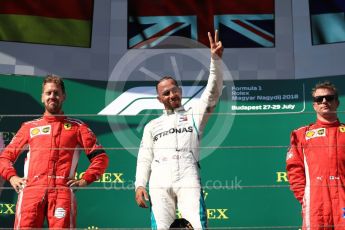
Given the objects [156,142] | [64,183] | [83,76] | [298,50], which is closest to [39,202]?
[64,183]

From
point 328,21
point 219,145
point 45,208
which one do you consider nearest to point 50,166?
point 45,208

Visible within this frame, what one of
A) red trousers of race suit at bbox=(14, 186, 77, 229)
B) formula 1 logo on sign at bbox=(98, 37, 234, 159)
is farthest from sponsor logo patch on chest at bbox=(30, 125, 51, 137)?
formula 1 logo on sign at bbox=(98, 37, 234, 159)

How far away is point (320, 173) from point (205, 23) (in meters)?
1.65

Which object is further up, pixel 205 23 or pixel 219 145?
pixel 205 23

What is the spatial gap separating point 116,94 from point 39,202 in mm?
1452

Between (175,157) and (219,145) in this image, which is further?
(219,145)

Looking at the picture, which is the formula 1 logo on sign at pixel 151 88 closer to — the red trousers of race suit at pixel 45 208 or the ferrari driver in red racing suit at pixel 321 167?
the ferrari driver in red racing suit at pixel 321 167

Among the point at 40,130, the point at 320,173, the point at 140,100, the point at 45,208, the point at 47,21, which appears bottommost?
the point at 45,208

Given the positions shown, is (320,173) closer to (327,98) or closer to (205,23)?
(327,98)

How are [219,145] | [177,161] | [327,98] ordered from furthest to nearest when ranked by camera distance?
[219,145], [327,98], [177,161]

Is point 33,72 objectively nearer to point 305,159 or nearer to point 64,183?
point 64,183

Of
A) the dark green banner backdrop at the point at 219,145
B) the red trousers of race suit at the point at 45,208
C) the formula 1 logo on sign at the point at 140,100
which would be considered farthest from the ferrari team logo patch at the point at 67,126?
the formula 1 logo on sign at the point at 140,100

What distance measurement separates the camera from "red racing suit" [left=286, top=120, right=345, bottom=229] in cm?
278

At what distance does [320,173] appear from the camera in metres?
2.85
